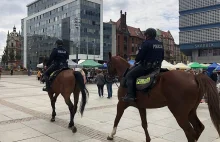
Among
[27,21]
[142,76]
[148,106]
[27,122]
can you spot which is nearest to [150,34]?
[142,76]

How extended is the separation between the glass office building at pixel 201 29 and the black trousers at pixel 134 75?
61.5 m

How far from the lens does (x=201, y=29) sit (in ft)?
207

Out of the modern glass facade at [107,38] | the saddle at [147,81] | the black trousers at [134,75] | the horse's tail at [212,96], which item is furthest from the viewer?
the modern glass facade at [107,38]

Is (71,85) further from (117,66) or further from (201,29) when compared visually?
(201,29)

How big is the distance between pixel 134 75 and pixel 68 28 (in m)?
72.8

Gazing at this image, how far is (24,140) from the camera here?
5.81 metres

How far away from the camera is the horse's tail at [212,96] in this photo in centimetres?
443

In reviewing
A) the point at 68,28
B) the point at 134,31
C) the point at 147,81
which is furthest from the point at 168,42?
the point at 147,81

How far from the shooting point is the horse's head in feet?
20.5

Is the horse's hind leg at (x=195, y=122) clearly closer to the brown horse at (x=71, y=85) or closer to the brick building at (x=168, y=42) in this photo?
the brown horse at (x=71, y=85)

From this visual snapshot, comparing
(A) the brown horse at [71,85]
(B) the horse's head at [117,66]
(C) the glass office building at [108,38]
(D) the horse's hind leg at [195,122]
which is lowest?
(D) the horse's hind leg at [195,122]

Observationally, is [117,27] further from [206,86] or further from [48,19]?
[206,86]

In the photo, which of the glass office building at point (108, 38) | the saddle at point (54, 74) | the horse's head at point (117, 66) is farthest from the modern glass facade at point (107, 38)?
the horse's head at point (117, 66)

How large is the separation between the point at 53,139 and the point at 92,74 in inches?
1068
